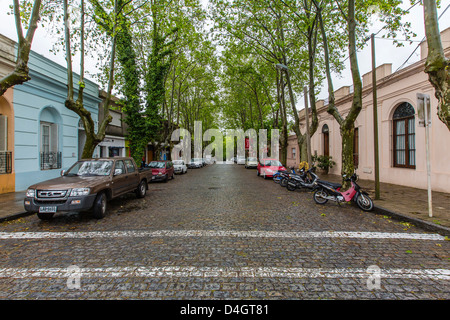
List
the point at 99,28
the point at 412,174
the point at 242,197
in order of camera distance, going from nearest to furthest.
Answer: the point at 242,197 → the point at 99,28 → the point at 412,174

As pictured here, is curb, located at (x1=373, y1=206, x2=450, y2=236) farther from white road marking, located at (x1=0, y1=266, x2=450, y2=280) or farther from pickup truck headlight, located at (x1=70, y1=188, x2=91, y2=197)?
pickup truck headlight, located at (x1=70, y1=188, x2=91, y2=197)

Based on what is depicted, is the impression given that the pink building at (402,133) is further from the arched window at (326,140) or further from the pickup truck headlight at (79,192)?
the pickup truck headlight at (79,192)

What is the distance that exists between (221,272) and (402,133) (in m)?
13.9

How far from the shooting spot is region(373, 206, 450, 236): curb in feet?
17.6

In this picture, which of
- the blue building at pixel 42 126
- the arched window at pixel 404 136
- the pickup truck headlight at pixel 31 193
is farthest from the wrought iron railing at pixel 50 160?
the arched window at pixel 404 136

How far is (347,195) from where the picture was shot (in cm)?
814

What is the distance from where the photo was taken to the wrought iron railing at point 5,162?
10.4 meters

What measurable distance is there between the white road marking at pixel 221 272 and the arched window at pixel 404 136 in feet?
36.8

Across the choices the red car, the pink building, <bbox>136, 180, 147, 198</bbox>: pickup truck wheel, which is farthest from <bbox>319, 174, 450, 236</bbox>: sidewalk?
the red car

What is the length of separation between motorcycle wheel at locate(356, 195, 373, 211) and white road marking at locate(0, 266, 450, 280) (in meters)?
4.28

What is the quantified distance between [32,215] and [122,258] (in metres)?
5.16

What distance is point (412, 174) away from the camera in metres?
12.3
